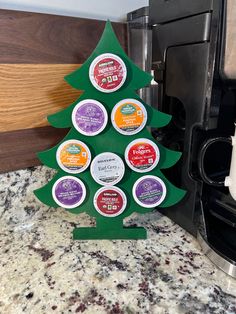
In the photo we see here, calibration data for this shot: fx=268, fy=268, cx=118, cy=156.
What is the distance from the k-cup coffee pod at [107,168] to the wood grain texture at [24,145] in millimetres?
215

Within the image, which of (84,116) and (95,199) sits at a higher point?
(84,116)

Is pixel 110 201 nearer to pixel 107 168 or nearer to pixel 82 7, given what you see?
pixel 107 168

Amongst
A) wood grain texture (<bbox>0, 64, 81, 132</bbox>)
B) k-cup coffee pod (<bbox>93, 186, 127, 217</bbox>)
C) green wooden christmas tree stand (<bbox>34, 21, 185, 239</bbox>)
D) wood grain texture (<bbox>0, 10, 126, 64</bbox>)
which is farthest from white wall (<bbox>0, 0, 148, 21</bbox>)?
k-cup coffee pod (<bbox>93, 186, 127, 217</bbox>)

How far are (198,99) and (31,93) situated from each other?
392 mm

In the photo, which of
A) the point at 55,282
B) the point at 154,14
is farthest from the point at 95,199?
the point at 154,14

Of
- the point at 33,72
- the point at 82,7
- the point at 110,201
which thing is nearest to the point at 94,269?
the point at 110,201

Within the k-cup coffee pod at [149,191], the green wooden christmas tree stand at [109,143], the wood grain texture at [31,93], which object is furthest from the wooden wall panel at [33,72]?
the k-cup coffee pod at [149,191]

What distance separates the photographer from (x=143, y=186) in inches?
22.2

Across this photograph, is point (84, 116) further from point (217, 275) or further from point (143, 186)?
point (217, 275)

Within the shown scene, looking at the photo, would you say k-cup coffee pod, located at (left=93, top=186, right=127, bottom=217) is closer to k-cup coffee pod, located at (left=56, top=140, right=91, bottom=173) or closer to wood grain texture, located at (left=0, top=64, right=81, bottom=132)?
k-cup coffee pod, located at (left=56, top=140, right=91, bottom=173)

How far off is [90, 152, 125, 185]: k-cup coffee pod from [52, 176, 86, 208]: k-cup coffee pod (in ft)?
0.13

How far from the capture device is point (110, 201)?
0.57 metres

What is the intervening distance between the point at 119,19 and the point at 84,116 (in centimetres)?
40

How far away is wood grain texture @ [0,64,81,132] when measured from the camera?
2.05 feet
